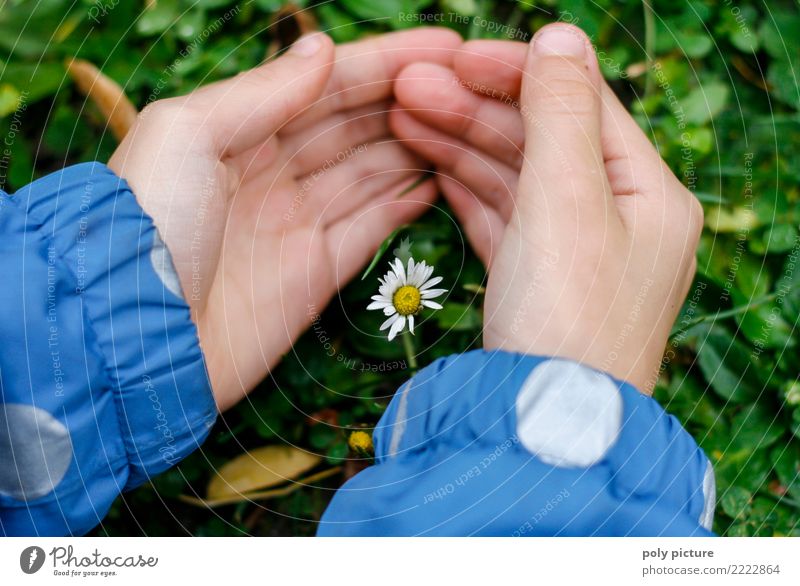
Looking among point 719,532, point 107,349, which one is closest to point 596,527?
point 719,532

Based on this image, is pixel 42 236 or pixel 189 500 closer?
pixel 42 236

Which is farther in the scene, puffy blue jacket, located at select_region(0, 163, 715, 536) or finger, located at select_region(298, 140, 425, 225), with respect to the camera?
finger, located at select_region(298, 140, 425, 225)

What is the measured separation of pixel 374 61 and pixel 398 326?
0.21m

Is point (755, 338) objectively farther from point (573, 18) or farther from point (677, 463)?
point (573, 18)

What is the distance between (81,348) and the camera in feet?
1.46

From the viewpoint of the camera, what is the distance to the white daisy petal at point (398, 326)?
1.86ft

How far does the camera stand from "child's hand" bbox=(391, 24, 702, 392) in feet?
1.60

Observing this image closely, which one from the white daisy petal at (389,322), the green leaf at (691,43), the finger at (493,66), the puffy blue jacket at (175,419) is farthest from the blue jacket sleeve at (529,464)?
the green leaf at (691,43)

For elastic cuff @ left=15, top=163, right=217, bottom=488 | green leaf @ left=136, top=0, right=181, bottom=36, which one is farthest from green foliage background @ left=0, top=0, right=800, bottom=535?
elastic cuff @ left=15, top=163, right=217, bottom=488

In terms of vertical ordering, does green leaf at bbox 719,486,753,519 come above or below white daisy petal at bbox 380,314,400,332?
below

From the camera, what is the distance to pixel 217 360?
54 cm

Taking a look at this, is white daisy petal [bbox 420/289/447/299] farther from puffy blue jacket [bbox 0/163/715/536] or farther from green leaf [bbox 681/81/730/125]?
green leaf [bbox 681/81/730/125]

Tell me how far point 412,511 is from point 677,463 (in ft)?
0.55

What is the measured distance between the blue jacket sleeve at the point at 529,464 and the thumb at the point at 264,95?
22 cm
